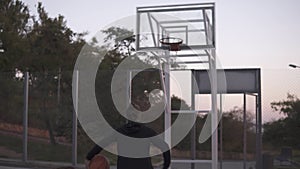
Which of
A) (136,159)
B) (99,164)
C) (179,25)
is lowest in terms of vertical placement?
(136,159)

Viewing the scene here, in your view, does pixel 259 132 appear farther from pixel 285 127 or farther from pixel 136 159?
pixel 136 159

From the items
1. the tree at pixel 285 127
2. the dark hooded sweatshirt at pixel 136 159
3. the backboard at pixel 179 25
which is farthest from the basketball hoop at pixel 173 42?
the tree at pixel 285 127

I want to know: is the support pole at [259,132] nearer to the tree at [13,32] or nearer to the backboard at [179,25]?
the backboard at [179,25]

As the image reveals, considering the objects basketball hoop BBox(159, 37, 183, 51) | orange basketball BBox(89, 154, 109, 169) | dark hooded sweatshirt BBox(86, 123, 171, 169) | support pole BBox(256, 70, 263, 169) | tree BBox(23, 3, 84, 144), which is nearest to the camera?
orange basketball BBox(89, 154, 109, 169)

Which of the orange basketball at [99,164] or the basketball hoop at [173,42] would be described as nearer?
the orange basketball at [99,164]

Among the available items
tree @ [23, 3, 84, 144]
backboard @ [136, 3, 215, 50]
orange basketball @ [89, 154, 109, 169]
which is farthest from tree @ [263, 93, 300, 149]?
orange basketball @ [89, 154, 109, 169]

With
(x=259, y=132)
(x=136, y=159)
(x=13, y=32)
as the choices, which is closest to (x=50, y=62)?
(x=13, y=32)

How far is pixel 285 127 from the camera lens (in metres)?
10.2

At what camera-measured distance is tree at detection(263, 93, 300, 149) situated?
10.1 m

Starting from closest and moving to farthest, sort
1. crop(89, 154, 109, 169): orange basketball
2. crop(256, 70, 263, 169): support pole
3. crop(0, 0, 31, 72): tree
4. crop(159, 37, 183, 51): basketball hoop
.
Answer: crop(89, 154, 109, 169): orange basketball
crop(159, 37, 183, 51): basketball hoop
crop(256, 70, 263, 169): support pole
crop(0, 0, 31, 72): tree

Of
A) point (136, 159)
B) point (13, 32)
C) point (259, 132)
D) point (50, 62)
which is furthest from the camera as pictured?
point (13, 32)

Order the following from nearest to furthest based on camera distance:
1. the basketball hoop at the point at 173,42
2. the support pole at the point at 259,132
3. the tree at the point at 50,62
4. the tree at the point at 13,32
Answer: the basketball hoop at the point at 173,42 → the support pole at the point at 259,132 → the tree at the point at 50,62 → the tree at the point at 13,32

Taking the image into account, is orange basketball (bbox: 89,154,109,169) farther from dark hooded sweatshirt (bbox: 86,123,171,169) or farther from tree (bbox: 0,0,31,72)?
tree (bbox: 0,0,31,72)

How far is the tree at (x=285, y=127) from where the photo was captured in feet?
33.0
